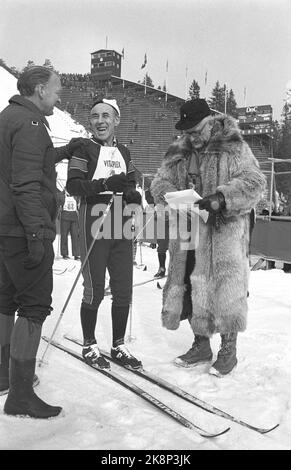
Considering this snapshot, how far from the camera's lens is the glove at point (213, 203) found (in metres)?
2.99

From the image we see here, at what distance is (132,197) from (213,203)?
0.64 metres

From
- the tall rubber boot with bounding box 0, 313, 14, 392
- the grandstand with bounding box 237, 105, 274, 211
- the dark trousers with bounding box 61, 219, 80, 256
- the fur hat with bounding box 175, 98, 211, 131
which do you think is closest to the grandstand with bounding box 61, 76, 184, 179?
the grandstand with bounding box 237, 105, 274, 211

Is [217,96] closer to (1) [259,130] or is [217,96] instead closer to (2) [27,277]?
(1) [259,130]

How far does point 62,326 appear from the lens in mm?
4461

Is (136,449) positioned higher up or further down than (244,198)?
further down

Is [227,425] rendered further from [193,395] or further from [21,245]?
[21,245]

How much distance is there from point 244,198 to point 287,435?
148cm

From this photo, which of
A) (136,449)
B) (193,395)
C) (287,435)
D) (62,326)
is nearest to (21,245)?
(136,449)

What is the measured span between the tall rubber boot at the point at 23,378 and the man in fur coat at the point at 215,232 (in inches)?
50.3

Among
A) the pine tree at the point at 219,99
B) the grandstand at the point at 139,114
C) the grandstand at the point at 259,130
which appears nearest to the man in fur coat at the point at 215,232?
the grandstand at the point at 259,130

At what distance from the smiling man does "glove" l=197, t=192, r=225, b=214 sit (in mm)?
563

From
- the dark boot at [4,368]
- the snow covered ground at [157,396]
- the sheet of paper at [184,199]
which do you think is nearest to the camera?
the snow covered ground at [157,396]

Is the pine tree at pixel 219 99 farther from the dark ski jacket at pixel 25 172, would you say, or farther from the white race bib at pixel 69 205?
the dark ski jacket at pixel 25 172
